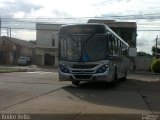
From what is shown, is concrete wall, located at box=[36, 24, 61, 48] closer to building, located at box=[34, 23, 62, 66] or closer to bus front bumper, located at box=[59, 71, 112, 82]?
building, located at box=[34, 23, 62, 66]

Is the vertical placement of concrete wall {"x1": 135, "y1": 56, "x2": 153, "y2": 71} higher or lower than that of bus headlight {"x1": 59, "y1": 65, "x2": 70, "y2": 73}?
lower

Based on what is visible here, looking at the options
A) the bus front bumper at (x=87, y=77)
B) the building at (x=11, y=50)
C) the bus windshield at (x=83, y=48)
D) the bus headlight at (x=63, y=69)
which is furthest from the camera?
the building at (x=11, y=50)

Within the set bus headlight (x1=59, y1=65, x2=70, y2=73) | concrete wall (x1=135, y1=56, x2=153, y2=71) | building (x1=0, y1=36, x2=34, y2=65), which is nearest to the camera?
bus headlight (x1=59, y1=65, x2=70, y2=73)

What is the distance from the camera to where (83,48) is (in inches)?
877

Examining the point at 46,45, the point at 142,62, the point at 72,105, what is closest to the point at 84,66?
the point at 72,105

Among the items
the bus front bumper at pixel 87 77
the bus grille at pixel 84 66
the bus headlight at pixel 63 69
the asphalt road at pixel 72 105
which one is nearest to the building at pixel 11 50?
the bus headlight at pixel 63 69

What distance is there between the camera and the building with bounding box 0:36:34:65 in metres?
87.4

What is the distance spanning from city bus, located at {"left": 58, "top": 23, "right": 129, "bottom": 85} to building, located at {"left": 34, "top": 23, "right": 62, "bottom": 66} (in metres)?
61.1

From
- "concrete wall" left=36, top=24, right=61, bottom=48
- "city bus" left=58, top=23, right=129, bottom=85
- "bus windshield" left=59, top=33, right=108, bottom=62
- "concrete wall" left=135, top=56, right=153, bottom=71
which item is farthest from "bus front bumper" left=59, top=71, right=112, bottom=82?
"concrete wall" left=36, top=24, right=61, bottom=48

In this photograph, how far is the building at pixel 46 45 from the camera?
3356 inches

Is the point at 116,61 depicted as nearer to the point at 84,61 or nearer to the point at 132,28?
the point at 84,61

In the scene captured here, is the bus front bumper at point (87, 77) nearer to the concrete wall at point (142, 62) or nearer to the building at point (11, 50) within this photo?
the concrete wall at point (142, 62)

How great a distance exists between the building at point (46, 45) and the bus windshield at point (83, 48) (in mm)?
61145

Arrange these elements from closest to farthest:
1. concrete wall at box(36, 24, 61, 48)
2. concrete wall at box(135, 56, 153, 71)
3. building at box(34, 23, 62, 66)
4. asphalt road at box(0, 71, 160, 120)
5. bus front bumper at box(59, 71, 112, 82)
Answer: asphalt road at box(0, 71, 160, 120)
bus front bumper at box(59, 71, 112, 82)
concrete wall at box(135, 56, 153, 71)
building at box(34, 23, 62, 66)
concrete wall at box(36, 24, 61, 48)
